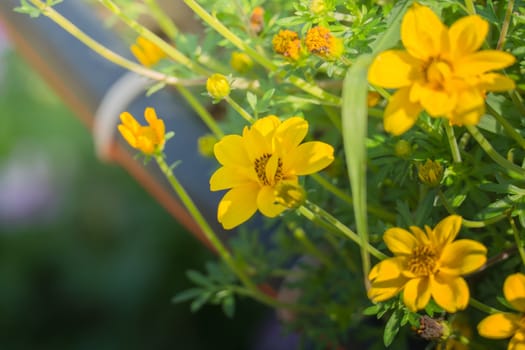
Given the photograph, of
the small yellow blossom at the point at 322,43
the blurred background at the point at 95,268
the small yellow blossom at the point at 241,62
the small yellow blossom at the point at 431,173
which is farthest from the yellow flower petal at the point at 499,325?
the blurred background at the point at 95,268

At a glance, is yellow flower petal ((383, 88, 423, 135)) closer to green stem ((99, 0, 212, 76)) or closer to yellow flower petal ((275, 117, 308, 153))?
yellow flower petal ((275, 117, 308, 153))

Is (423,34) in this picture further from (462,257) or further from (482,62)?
(462,257)

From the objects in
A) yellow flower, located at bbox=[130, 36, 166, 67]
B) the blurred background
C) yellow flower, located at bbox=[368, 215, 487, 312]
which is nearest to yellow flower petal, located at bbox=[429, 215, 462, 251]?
yellow flower, located at bbox=[368, 215, 487, 312]

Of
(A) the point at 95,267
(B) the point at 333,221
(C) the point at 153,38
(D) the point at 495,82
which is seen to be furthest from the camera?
(A) the point at 95,267

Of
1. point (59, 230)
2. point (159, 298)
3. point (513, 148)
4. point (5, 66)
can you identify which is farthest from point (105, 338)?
point (513, 148)

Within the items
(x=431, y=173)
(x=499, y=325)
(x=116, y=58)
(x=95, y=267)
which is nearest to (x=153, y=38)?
(x=116, y=58)

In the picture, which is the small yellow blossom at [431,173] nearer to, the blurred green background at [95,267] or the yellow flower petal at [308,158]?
the yellow flower petal at [308,158]

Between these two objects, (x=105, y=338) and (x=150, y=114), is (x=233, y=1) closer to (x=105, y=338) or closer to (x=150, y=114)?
(x=150, y=114)
